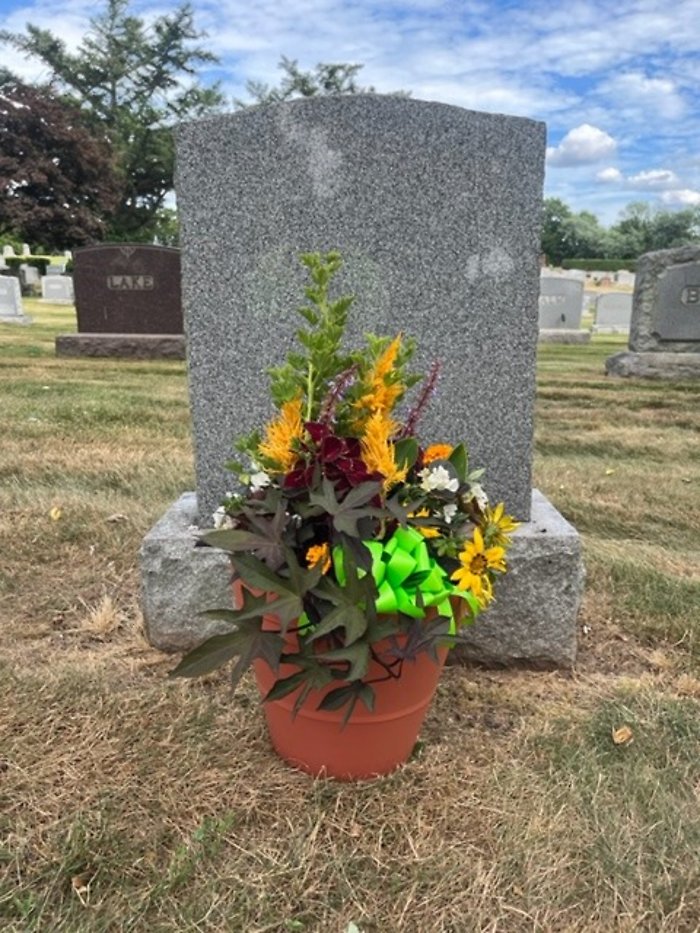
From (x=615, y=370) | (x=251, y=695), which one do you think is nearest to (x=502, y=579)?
(x=251, y=695)

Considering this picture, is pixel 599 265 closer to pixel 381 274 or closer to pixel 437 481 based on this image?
pixel 381 274

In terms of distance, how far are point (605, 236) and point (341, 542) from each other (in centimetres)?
7225

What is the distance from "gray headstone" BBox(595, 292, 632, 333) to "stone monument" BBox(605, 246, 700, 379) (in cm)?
1155

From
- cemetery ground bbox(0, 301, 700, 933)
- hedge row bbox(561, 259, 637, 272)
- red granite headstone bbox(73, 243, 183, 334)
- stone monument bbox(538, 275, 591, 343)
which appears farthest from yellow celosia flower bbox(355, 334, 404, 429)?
hedge row bbox(561, 259, 637, 272)

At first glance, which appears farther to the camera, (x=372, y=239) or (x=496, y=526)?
(x=372, y=239)

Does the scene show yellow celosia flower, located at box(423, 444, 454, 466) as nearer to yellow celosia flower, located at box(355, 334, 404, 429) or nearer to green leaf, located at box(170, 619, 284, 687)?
yellow celosia flower, located at box(355, 334, 404, 429)

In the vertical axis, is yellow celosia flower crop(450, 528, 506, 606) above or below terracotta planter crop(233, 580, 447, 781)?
above

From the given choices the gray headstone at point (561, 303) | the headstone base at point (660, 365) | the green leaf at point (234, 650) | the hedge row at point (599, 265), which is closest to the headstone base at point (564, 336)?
the gray headstone at point (561, 303)

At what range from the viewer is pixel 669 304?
9094mm

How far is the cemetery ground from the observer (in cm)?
145

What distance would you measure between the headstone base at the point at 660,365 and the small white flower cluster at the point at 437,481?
819cm

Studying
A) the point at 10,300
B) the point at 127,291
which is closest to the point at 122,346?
the point at 127,291

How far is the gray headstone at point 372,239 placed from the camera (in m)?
2.24

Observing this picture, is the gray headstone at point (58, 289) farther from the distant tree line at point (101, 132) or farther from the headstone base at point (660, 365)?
the headstone base at point (660, 365)
